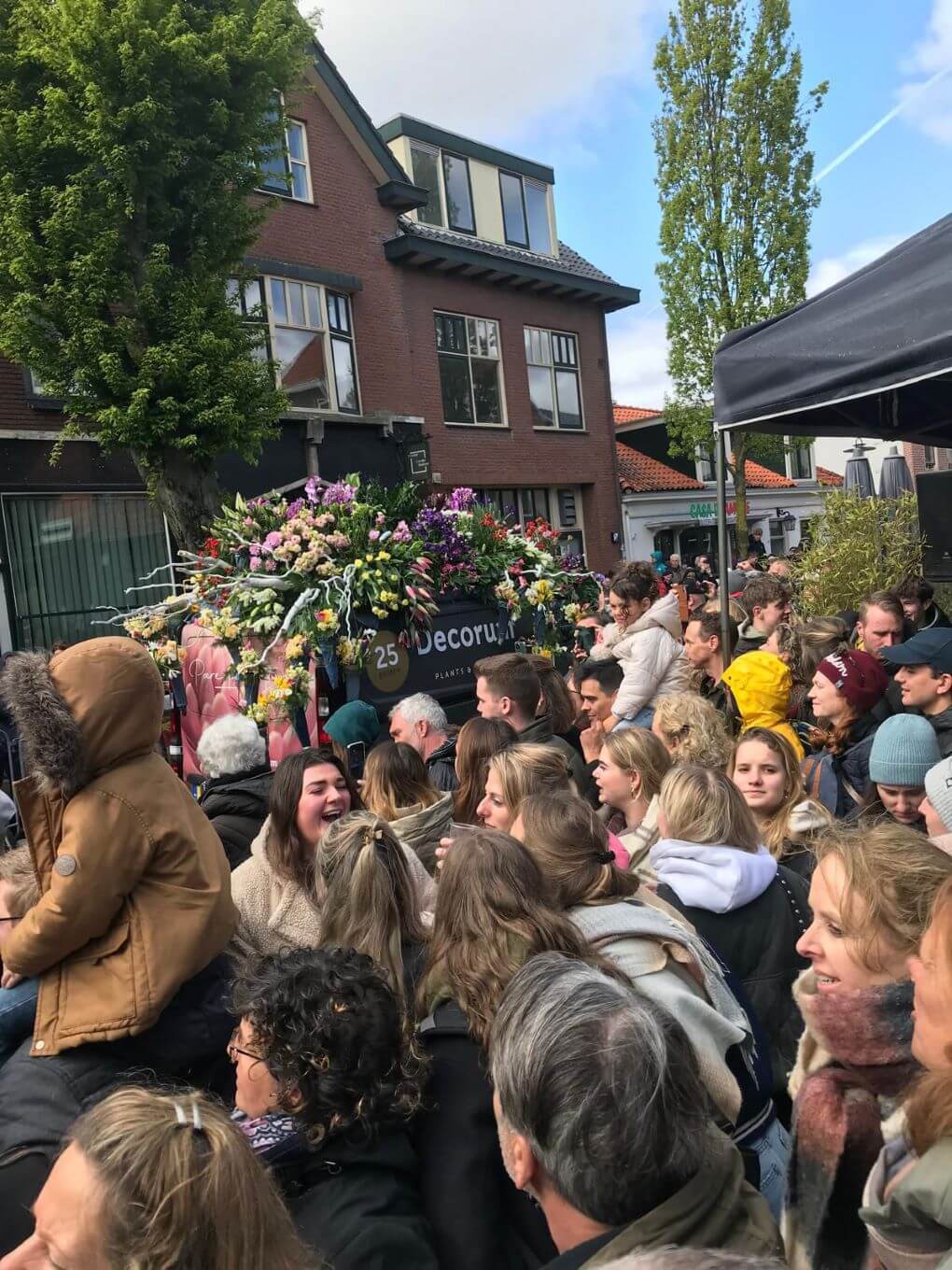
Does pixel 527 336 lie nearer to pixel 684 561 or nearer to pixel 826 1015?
pixel 684 561

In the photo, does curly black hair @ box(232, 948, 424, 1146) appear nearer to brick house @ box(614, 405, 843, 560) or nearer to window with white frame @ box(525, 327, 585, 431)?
window with white frame @ box(525, 327, 585, 431)

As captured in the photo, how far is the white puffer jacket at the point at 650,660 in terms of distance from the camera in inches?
201

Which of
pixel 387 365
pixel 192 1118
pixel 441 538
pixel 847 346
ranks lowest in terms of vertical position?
pixel 192 1118

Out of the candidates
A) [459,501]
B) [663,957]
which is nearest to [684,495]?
[459,501]

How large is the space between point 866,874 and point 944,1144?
2.21 ft

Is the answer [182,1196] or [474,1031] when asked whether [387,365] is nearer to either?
[474,1031]

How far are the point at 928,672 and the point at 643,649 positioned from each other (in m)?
1.75

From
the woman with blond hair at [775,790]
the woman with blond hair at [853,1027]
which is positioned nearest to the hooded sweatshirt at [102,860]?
the woman with blond hair at [853,1027]

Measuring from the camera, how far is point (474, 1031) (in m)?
1.85

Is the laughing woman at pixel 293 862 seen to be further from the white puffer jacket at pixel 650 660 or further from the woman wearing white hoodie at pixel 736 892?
the white puffer jacket at pixel 650 660

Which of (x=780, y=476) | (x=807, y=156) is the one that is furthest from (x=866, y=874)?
(x=780, y=476)

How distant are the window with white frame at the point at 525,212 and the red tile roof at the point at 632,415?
23.4ft

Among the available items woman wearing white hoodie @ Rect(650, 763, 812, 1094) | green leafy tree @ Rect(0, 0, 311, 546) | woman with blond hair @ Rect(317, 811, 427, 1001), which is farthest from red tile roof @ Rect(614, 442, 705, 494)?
woman with blond hair @ Rect(317, 811, 427, 1001)

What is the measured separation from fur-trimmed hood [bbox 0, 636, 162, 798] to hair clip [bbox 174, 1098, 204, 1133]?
928mm
